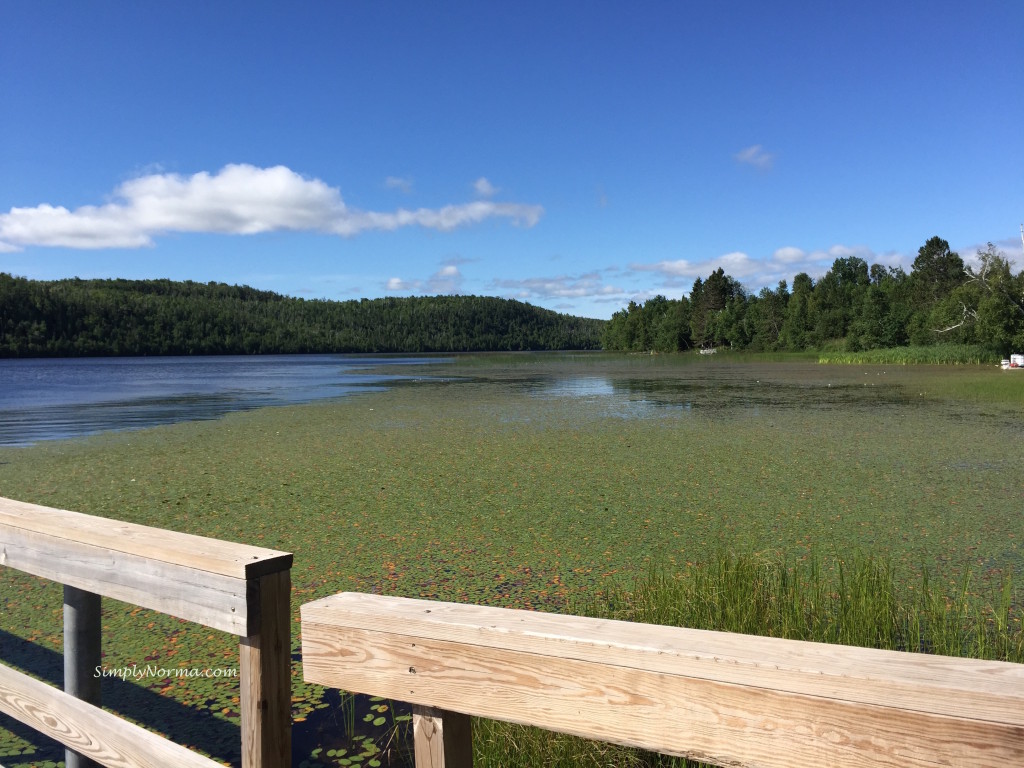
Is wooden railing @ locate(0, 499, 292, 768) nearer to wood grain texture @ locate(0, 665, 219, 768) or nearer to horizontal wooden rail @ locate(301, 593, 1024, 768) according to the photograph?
wood grain texture @ locate(0, 665, 219, 768)

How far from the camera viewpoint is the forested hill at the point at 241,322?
9738 cm

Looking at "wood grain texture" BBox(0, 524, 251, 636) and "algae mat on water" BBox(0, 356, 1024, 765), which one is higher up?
"wood grain texture" BBox(0, 524, 251, 636)

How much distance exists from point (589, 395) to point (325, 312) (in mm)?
141407

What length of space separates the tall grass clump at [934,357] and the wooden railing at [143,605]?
128 ft

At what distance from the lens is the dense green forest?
117ft

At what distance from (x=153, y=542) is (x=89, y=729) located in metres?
0.53

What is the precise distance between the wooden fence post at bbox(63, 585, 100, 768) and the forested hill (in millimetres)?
104764

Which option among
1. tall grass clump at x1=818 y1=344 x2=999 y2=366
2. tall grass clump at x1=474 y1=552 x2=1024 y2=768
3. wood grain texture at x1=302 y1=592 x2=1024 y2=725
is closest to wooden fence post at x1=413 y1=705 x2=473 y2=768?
wood grain texture at x1=302 y1=592 x2=1024 y2=725

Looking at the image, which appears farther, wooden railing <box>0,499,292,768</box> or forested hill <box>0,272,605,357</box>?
forested hill <box>0,272,605,357</box>

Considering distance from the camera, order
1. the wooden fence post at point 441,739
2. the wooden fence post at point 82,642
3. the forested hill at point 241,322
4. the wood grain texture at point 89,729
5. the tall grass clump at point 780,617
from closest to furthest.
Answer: the wooden fence post at point 441,739, the wood grain texture at point 89,729, the wooden fence post at point 82,642, the tall grass clump at point 780,617, the forested hill at point 241,322

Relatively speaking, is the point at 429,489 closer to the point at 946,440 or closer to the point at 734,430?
the point at 734,430

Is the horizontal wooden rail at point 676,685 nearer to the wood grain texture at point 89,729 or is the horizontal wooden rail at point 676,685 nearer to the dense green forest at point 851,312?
the wood grain texture at point 89,729

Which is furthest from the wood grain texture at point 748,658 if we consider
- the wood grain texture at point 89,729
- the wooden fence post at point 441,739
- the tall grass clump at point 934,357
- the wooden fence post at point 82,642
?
the tall grass clump at point 934,357

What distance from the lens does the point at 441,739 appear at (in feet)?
3.76
